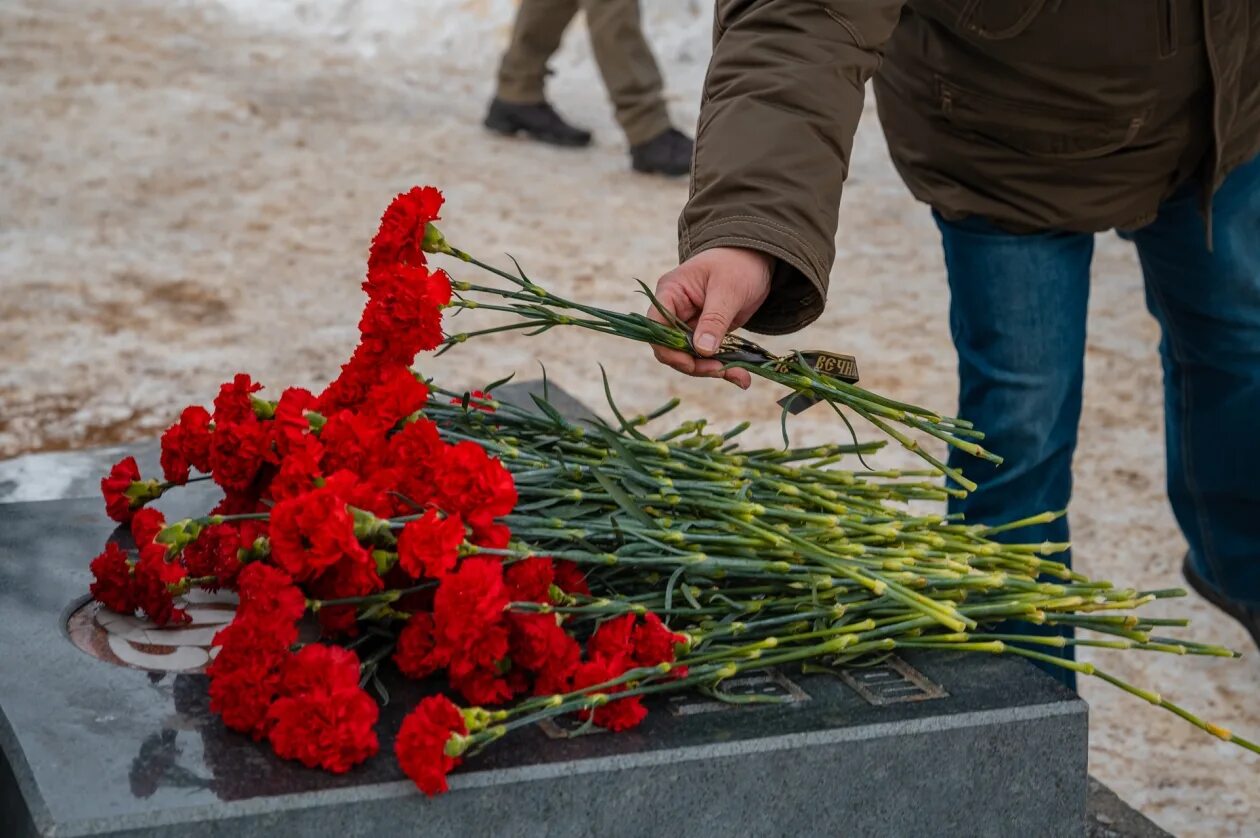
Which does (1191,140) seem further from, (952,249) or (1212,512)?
(1212,512)

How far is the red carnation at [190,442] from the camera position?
1.56 metres

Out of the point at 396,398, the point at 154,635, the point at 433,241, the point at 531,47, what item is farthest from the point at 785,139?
the point at 531,47

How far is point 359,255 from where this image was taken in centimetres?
481

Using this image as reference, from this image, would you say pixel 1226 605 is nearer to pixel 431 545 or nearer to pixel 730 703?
pixel 730 703

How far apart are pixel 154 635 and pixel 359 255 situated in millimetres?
3377

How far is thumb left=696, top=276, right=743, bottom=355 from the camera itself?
4.85 feet

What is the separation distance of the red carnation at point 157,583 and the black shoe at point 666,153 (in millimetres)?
4538

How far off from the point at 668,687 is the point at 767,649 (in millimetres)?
158

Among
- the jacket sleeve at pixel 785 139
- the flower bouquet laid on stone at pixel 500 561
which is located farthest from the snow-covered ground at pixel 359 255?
the jacket sleeve at pixel 785 139

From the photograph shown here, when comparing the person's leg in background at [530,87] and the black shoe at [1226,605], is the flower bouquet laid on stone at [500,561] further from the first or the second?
the person's leg in background at [530,87]

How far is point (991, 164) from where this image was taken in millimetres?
2041

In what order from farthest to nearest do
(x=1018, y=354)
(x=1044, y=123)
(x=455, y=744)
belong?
(x=1018, y=354)
(x=1044, y=123)
(x=455, y=744)

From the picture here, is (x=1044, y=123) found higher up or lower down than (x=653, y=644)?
higher up

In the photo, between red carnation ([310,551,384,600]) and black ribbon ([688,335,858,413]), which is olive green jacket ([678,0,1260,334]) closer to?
black ribbon ([688,335,858,413])
